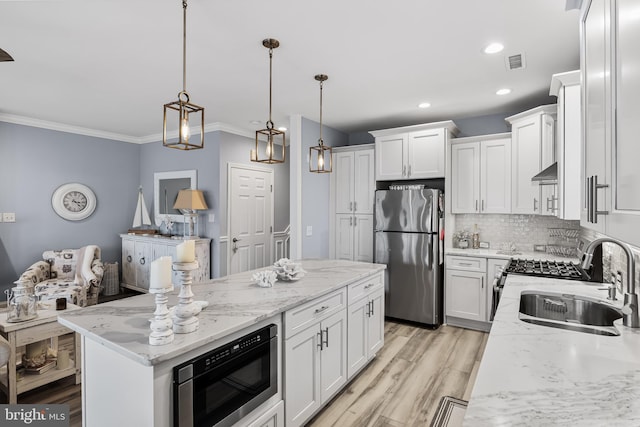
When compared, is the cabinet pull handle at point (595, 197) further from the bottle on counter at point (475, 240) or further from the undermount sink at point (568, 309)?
the bottle on counter at point (475, 240)

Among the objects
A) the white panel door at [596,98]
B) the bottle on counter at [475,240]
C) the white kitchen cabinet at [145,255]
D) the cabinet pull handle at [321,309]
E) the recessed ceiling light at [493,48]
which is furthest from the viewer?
the white kitchen cabinet at [145,255]

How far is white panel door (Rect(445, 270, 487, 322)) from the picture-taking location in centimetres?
378

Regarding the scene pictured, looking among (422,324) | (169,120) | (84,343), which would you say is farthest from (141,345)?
(169,120)

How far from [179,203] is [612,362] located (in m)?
4.82

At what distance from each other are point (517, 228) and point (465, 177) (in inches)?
35.4

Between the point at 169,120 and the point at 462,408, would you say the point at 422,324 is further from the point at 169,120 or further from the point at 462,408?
the point at 169,120

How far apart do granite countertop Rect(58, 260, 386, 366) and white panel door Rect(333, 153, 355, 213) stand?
219 centimetres

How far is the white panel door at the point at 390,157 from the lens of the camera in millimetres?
4262

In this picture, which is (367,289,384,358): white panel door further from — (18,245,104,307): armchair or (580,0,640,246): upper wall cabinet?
(18,245,104,307): armchair

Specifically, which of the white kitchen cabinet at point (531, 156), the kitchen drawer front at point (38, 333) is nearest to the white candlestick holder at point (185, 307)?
the kitchen drawer front at point (38, 333)

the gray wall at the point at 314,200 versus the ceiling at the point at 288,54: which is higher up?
the ceiling at the point at 288,54

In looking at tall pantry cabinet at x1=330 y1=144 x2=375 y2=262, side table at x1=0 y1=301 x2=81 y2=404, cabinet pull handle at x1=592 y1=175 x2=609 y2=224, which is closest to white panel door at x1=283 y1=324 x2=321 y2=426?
cabinet pull handle at x1=592 y1=175 x2=609 y2=224

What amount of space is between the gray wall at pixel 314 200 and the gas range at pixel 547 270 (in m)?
2.36

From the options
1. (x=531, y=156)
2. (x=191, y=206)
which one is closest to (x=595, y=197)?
(x=531, y=156)
